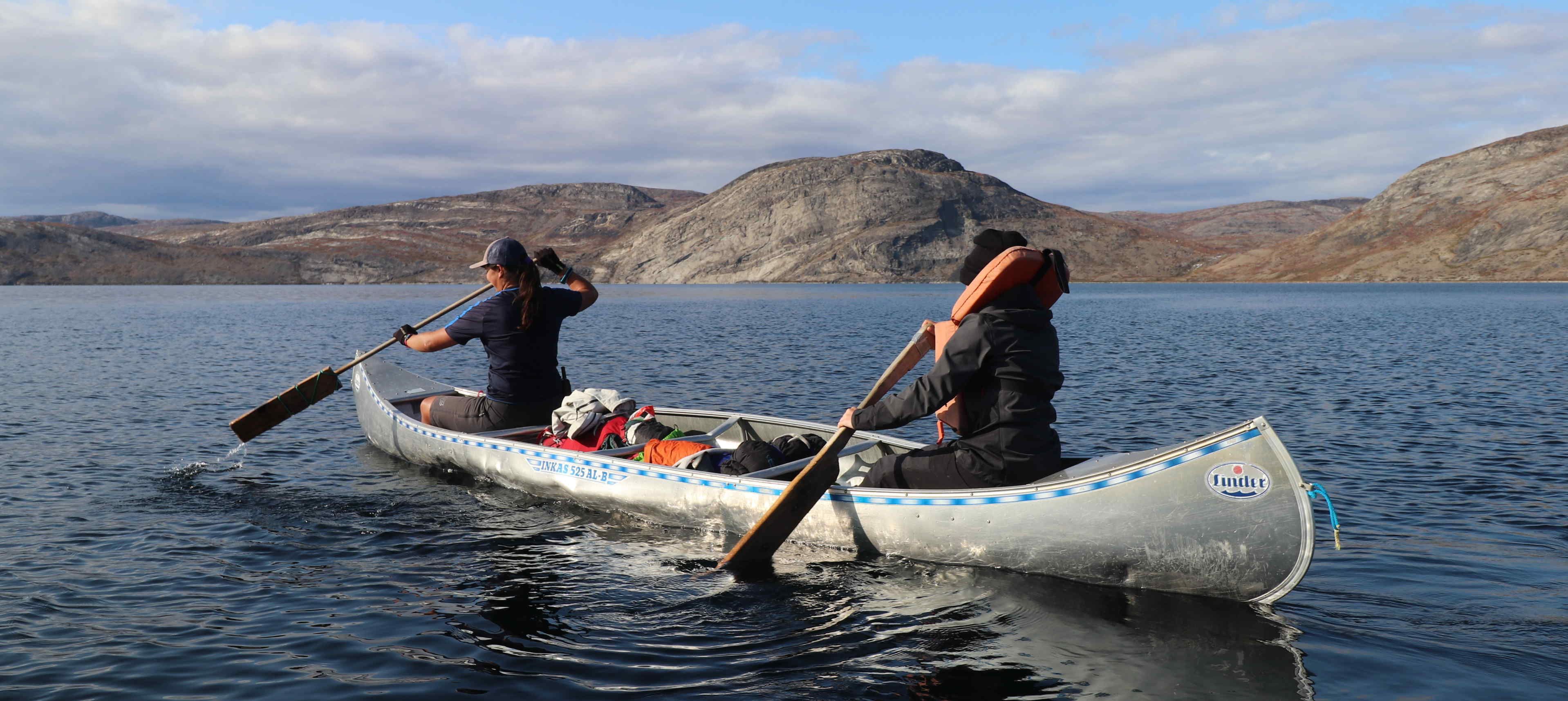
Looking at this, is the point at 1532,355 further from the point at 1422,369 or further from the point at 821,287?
the point at 821,287

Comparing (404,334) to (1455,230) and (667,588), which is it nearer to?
(667,588)

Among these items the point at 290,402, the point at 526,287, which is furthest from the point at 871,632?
the point at 290,402

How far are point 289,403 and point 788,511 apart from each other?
931 centimetres

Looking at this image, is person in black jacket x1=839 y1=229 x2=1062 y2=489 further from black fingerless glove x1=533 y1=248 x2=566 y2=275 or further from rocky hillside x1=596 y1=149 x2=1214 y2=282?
rocky hillside x1=596 y1=149 x2=1214 y2=282

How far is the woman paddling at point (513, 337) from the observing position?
35.5ft

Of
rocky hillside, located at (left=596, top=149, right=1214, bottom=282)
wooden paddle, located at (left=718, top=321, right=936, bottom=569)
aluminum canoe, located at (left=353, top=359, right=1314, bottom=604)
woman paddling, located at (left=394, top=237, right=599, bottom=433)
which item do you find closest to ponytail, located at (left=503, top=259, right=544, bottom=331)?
woman paddling, located at (left=394, top=237, right=599, bottom=433)

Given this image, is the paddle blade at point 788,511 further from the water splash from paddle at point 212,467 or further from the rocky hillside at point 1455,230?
the rocky hillside at point 1455,230

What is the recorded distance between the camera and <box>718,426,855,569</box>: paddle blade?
8461 mm

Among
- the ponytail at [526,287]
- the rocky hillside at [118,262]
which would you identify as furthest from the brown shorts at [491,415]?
the rocky hillside at [118,262]

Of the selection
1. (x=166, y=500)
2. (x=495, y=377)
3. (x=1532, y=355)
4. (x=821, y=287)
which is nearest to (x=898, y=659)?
(x=495, y=377)

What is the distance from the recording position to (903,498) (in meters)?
8.38

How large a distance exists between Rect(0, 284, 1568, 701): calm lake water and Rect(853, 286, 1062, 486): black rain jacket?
118 cm

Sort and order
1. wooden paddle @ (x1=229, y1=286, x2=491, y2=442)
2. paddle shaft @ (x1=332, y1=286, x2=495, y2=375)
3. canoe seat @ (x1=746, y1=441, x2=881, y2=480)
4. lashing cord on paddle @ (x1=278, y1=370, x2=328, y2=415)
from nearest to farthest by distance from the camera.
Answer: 1. canoe seat @ (x1=746, y1=441, x2=881, y2=480)
2. paddle shaft @ (x1=332, y1=286, x2=495, y2=375)
3. wooden paddle @ (x1=229, y1=286, x2=491, y2=442)
4. lashing cord on paddle @ (x1=278, y1=370, x2=328, y2=415)

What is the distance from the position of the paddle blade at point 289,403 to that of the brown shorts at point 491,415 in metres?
2.70
